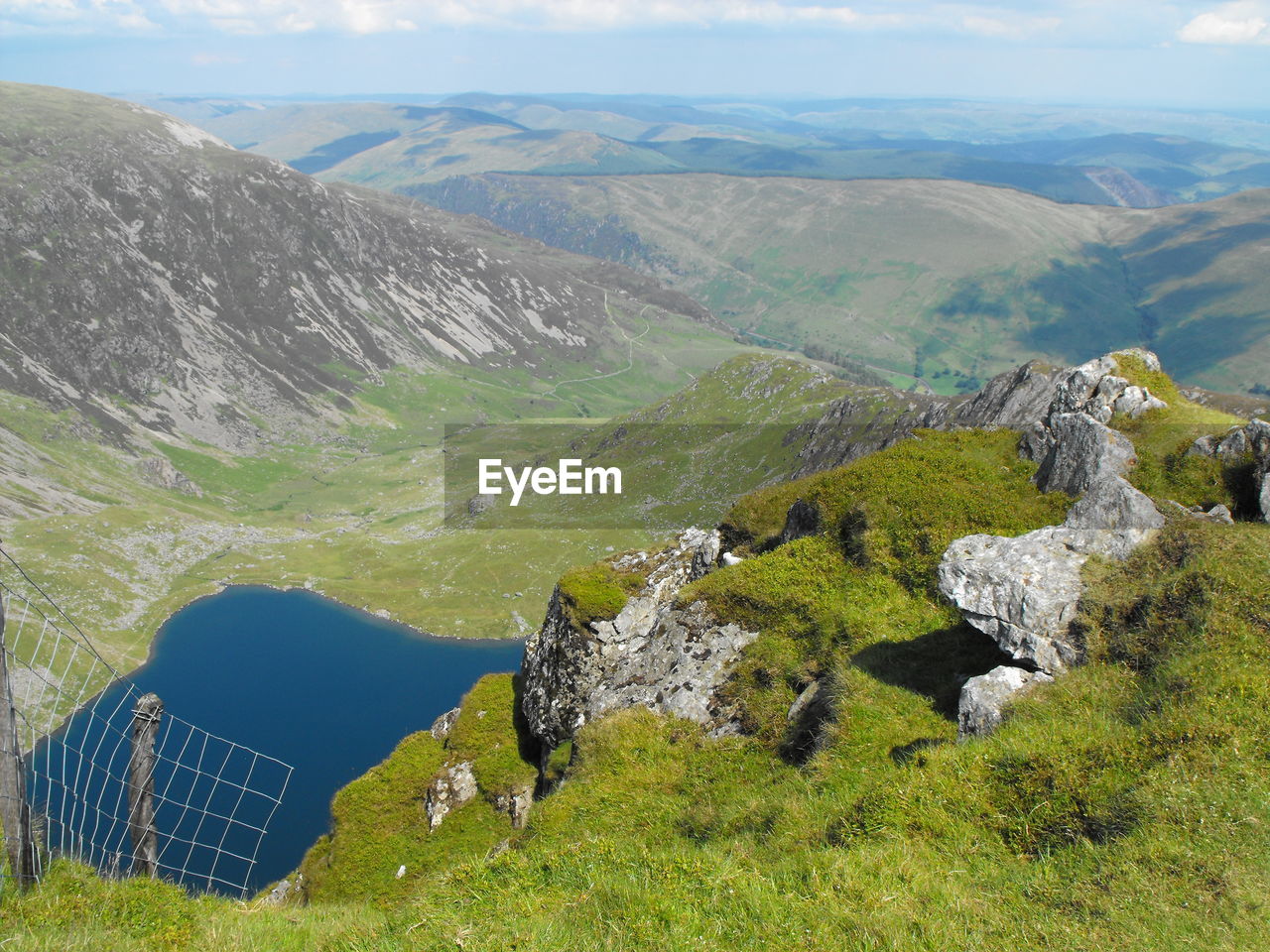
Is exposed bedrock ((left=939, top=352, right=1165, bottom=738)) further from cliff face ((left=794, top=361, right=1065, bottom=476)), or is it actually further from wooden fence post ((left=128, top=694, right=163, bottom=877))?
cliff face ((left=794, top=361, right=1065, bottom=476))

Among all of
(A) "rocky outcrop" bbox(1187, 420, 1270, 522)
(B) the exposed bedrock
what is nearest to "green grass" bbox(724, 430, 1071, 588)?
(B) the exposed bedrock

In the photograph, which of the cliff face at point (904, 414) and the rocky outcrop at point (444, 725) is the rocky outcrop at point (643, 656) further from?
the cliff face at point (904, 414)

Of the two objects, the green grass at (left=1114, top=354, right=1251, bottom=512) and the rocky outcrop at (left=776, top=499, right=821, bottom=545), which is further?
the rocky outcrop at (left=776, top=499, right=821, bottom=545)

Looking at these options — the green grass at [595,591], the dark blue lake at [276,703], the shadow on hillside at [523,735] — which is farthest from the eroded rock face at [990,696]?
the dark blue lake at [276,703]

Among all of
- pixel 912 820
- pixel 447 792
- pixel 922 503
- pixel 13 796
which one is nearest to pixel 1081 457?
pixel 922 503

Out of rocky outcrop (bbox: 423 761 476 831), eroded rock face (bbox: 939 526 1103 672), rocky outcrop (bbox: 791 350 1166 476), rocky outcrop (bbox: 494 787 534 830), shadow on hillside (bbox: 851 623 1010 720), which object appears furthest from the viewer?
rocky outcrop (bbox: 791 350 1166 476)

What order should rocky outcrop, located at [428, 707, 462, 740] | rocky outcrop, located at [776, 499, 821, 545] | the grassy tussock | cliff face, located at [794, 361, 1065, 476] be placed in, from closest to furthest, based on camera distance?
1. the grassy tussock
2. rocky outcrop, located at [776, 499, 821, 545]
3. rocky outcrop, located at [428, 707, 462, 740]
4. cliff face, located at [794, 361, 1065, 476]

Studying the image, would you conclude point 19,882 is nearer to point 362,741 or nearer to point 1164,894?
point 1164,894
